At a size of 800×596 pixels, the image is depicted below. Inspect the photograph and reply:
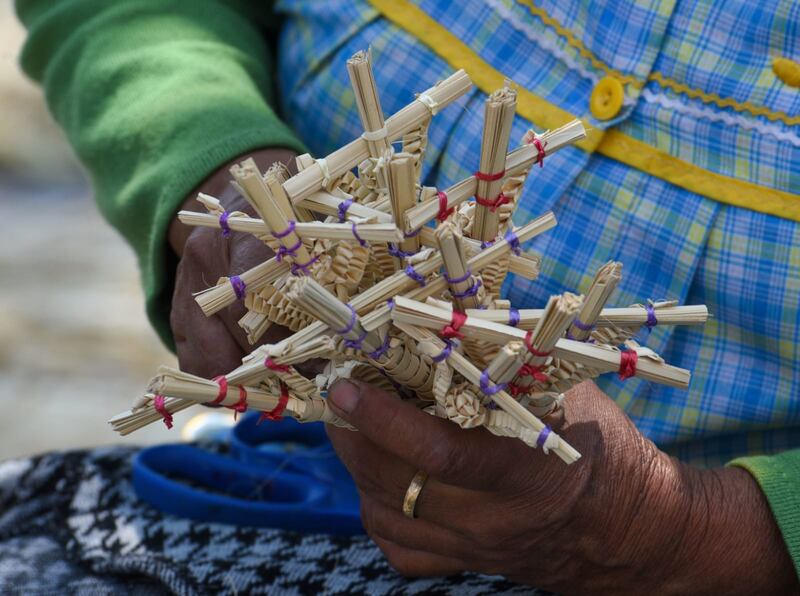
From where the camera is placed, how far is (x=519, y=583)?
0.99m

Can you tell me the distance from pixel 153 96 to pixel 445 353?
2.15ft

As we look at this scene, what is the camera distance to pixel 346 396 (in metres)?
0.76

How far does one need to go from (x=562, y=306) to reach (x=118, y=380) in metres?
2.56

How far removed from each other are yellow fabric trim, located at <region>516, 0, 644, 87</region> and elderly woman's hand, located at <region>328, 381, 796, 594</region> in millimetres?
344

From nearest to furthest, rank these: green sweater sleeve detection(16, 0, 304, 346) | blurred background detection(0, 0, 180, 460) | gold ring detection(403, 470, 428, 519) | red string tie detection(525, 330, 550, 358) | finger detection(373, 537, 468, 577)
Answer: red string tie detection(525, 330, 550, 358), gold ring detection(403, 470, 428, 519), finger detection(373, 537, 468, 577), green sweater sleeve detection(16, 0, 304, 346), blurred background detection(0, 0, 180, 460)

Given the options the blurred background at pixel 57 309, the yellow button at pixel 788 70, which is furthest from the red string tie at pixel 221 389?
the blurred background at pixel 57 309

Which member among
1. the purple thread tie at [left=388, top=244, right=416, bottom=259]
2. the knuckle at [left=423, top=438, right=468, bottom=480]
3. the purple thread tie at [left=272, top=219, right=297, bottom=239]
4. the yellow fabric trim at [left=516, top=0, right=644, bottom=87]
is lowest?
the knuckle at [left=423, top=438, right=468, bottom=480]

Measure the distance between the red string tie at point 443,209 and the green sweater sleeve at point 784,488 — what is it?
0.40 metres

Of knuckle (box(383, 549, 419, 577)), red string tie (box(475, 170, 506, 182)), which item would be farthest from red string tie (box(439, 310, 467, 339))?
knuckle (box(383, 549, 419, 577))

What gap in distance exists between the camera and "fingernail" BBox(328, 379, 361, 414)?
758 millimetres

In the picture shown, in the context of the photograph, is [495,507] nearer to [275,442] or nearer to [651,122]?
[651,122]

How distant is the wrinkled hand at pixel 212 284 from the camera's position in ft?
3.02

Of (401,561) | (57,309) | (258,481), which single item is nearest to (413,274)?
(401,561)

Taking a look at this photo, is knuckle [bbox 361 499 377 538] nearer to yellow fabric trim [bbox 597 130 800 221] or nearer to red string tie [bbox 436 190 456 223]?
red string tie [bbox 436 190 456 223]
